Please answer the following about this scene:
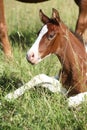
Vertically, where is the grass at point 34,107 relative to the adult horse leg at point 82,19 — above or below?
above

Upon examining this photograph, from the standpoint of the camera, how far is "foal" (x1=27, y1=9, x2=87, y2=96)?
4.40 meters

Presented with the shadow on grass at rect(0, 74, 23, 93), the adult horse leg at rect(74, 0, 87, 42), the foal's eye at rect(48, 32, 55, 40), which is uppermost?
the foal's eye at rect(48, 32, 55, 40)

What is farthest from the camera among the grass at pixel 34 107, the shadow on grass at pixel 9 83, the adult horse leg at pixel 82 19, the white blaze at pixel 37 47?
the adult horse leg at pixel 82 19

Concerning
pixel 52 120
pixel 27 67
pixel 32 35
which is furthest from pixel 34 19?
pixel 52 120

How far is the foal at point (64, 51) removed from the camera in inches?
173

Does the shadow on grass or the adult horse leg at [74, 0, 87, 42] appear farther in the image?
the adult horse leg at [74, 0, 87, 42]

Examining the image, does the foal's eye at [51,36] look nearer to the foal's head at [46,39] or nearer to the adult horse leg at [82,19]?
the foal's head at [46,39]

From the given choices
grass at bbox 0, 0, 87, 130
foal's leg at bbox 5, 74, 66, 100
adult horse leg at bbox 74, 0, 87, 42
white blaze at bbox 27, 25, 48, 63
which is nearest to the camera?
grass at bbox 0, 0, 87, 130

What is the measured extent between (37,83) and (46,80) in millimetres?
99

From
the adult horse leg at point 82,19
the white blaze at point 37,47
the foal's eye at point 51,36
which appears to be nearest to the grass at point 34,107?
the white blaze at point 37,47

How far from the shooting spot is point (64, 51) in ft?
14.8

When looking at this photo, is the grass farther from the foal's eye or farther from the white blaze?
the foal's eye

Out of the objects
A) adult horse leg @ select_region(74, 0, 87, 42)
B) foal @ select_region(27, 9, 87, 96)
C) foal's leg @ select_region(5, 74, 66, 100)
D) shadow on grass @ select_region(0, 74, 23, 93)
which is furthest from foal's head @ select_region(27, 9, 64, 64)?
adult horse leg @ select_region(74, 0, 87, 42)

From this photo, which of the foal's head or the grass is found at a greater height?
the foal's head
